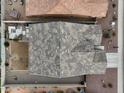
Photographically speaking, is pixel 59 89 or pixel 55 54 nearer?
pixel 55 54

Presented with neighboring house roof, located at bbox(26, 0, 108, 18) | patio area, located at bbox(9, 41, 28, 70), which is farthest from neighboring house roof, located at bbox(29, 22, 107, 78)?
patio area, located at bbox(9, 41, 28, 70)

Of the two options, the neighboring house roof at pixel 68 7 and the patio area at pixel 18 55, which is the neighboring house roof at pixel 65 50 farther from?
the patio area at pixel 18 55

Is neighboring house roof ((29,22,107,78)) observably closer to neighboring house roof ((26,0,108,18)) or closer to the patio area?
neighboring house roof ((26,0,108,18))

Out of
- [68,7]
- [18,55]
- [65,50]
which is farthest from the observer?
[18,55]

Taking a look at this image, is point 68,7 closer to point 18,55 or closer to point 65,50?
point 65,50

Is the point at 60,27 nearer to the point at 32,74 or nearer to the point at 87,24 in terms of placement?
the point at 87,24

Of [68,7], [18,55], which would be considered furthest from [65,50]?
[18,55]

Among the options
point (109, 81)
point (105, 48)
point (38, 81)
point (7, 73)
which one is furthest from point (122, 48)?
point (7, 73)
